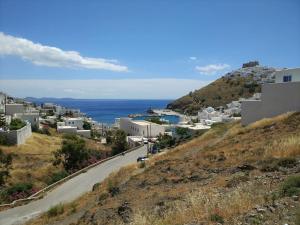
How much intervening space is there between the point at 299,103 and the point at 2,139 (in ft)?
98.1

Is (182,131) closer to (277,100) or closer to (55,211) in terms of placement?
(277,100)

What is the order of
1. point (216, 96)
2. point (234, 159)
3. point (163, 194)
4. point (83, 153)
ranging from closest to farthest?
1. point (163, 194)
2. point (234, 159)
3. point (83, 153)
4. point (216, 96)

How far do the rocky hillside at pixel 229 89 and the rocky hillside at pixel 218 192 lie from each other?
126 m

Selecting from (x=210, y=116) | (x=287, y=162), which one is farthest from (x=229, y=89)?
(x=287, y=162)

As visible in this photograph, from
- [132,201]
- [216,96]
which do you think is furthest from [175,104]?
[132,201]

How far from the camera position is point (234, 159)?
14938 mm

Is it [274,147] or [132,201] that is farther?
[274,147]

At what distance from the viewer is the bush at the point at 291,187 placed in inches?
324

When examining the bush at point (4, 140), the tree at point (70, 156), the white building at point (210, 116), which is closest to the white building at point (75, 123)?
the white building at point (210, 116)

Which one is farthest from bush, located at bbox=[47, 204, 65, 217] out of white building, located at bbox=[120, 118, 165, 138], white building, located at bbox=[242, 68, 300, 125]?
white building, located at bbox=[120, 118, 165, 138]

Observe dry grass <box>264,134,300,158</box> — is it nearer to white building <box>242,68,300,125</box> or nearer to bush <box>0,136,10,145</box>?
white building <box>242,68,300,125</box>

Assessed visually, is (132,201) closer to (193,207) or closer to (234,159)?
(193,207)

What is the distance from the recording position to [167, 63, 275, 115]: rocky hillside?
144000mm

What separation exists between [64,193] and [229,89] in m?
136
